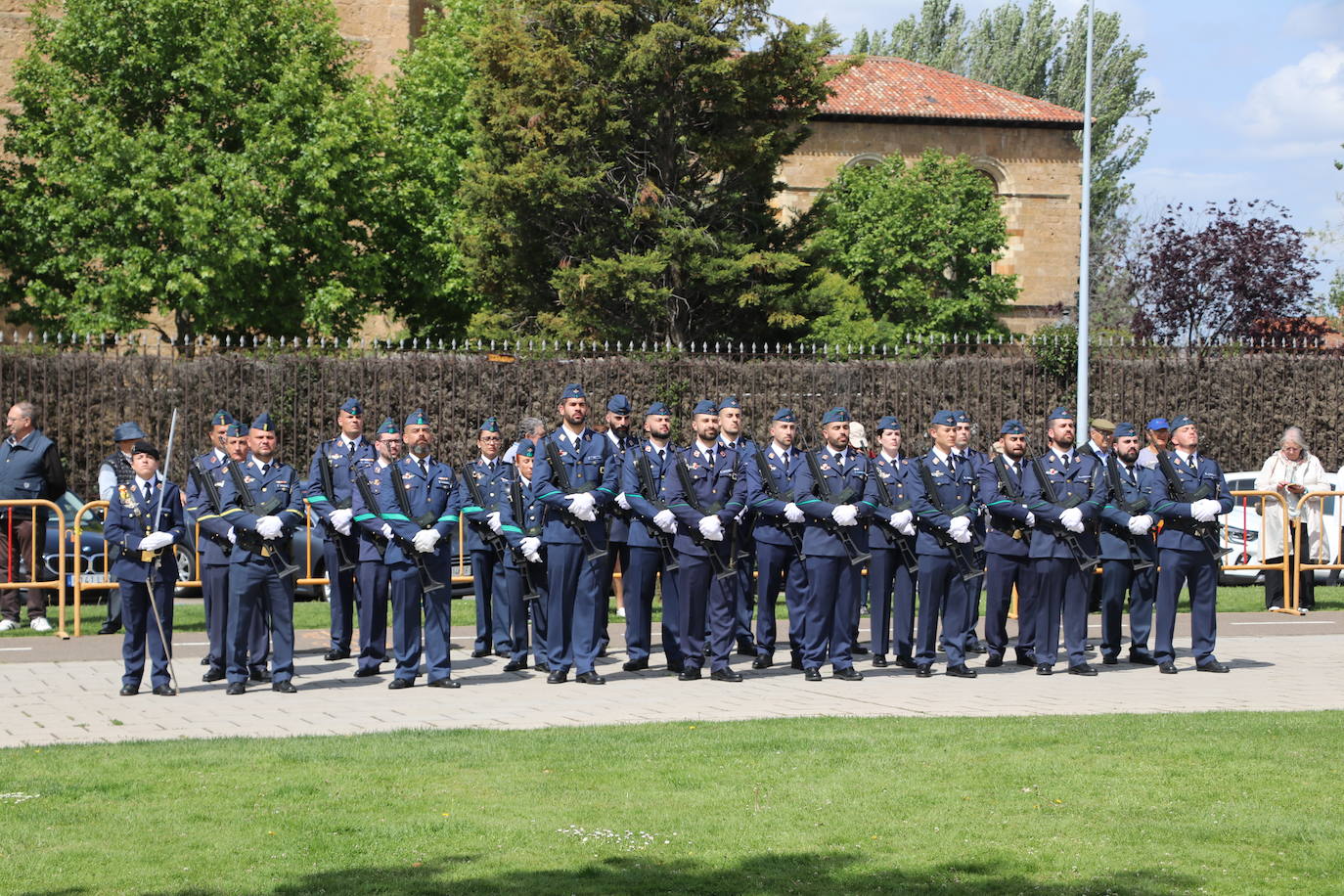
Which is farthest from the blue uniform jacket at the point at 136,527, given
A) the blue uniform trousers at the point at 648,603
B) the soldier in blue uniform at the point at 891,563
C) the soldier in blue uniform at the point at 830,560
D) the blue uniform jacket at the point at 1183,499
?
the blue uniform jacket at the point at 1183,499

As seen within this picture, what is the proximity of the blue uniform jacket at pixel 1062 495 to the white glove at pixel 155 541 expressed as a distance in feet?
21.4

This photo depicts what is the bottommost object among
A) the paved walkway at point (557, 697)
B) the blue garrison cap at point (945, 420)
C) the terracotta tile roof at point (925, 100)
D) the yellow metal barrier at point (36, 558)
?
the paved walkway at point (557, 697)

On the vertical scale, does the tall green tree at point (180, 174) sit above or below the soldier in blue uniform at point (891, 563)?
above

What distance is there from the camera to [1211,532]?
512 inches

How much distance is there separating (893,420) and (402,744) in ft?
19.6

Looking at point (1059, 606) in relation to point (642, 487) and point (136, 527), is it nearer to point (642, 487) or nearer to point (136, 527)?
point (642, 487)

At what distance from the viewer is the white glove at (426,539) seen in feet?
39.5

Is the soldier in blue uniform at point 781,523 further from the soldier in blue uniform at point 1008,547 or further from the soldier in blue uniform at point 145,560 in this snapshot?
the soldier in blue uniform at point 145,560

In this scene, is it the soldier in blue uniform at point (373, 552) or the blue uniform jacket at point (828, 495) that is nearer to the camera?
the soldier in blue uniform at point (373, 552)

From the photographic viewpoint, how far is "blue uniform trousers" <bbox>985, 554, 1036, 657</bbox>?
13258 mm

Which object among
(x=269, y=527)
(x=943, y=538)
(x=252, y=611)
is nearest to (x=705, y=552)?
(x=943, y=538)

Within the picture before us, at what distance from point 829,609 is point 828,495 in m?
0.89

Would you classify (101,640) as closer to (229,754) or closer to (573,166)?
(229,754)

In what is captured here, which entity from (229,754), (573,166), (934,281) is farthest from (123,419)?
(934,281)
